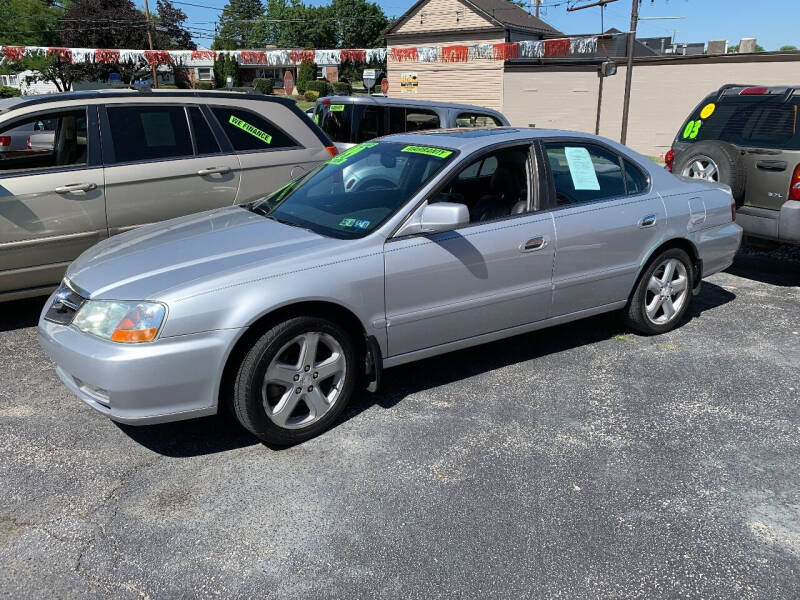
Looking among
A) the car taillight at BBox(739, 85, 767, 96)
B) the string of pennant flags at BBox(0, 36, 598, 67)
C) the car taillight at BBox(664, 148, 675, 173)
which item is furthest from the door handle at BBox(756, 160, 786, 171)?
the string of pennant flags at BBox(0, 36, 598, 67)

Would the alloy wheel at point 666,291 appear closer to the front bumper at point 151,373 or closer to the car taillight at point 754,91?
the car taillight at point 754,91

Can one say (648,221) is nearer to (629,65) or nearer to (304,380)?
(304,380)

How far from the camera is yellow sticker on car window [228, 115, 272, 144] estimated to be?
5.82 meters

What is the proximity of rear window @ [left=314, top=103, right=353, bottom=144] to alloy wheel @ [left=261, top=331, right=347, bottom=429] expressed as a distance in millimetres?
5998

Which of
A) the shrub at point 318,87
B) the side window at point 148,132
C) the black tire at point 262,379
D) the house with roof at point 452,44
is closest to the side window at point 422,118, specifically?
the side window at point 148,132

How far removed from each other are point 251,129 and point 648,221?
3.43m

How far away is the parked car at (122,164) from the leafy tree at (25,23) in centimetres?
6025

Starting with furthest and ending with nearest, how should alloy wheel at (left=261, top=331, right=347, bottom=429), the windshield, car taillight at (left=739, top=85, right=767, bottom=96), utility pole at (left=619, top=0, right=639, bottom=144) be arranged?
utility pole at (left=619, top=0, right=639, bottom=144)
car taillight at (left=739, top=85, right=767, bottom=96)
the windshield
alloy wheel at (left=261, top=331, right=347, bottom=429)

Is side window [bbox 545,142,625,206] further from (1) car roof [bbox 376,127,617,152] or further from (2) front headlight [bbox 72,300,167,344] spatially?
(2) front headlight [bbox 72,300,167,344]

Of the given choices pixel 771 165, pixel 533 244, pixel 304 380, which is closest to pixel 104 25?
pixel 771 165

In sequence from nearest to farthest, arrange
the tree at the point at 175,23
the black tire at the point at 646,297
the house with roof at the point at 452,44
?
the black tire at the point at 646,297
the house with roof at the point at 452,44
the tree at the point at 175,23

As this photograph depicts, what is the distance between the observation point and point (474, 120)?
8867mm

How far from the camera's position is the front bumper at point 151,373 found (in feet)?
9.87

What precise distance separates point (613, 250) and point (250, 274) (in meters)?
2.52
